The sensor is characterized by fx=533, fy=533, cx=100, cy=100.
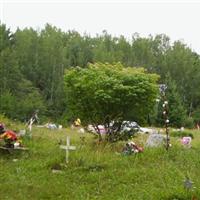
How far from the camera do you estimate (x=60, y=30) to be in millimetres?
76500

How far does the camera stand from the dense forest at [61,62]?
173 ft

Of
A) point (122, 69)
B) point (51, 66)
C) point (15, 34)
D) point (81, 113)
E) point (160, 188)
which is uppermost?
point (15, 34)

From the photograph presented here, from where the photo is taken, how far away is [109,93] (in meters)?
13.5

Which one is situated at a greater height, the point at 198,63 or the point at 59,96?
the point at 198,63

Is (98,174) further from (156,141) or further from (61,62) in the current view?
(61,62)

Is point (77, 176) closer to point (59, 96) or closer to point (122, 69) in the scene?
point (122, 69)

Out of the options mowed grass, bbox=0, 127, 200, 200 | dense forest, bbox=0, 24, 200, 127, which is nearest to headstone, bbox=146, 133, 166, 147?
mowed grass, bbox=0, 127, 200, 200

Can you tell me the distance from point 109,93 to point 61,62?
47.7 m

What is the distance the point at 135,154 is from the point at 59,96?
45994 mm

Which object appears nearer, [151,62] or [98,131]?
[98,131]

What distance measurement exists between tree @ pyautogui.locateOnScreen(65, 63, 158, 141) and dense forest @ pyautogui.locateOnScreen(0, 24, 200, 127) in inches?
1252

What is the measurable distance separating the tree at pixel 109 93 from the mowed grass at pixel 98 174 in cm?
143

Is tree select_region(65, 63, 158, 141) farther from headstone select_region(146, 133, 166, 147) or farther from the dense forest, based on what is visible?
the dense forest

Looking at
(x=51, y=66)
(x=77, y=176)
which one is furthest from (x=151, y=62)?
(x=77, y=176)
